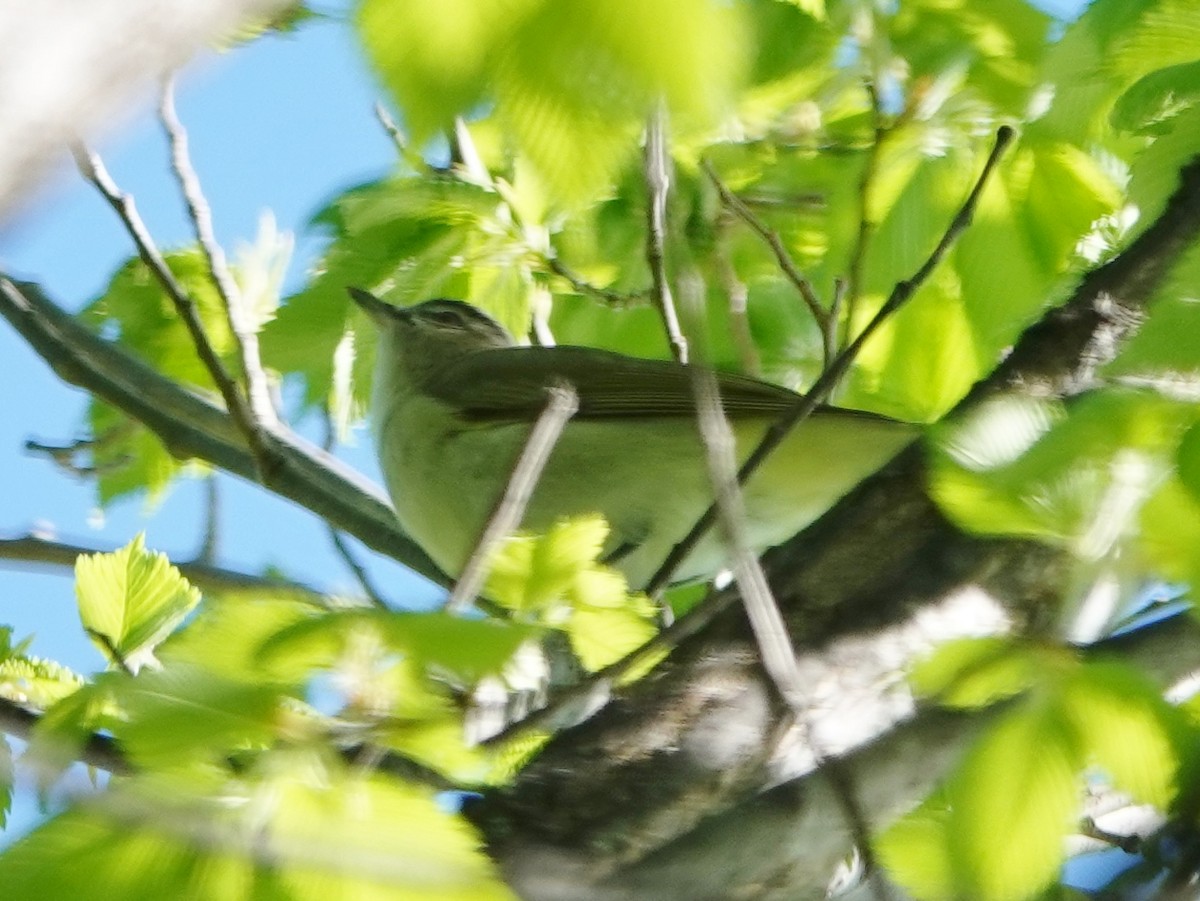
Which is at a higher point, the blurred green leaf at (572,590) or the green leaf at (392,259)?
the green leaf at (392,259)

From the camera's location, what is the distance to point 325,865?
4.03 ft

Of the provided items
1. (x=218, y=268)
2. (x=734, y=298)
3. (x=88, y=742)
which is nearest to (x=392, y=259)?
(x=218, y=268)

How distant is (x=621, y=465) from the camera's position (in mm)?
3924

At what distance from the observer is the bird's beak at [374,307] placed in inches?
135


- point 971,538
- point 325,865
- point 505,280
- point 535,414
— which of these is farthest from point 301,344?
point 325,865

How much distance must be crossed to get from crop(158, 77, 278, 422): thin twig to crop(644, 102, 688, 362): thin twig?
99cm

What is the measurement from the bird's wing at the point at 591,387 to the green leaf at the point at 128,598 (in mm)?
1172

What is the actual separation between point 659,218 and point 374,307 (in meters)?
1.73

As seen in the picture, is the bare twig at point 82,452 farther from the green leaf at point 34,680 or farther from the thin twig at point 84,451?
the green leaf at point 34,680

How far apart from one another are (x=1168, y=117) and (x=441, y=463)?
212 cm

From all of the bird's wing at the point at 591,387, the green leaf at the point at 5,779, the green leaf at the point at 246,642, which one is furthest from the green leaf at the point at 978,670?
the bird's wing at the point at 591,387

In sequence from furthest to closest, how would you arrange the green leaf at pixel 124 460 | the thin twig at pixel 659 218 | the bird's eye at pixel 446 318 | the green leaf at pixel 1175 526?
1. the bird's eye at pixel 446 318
2. the green leaf at pixel 124 460
3. the green leaf at pixel 1175 526
4. the thin twig at pixel 659 218

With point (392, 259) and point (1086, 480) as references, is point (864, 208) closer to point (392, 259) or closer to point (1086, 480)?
point (392, 259)

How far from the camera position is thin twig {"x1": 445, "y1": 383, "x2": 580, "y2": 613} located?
1.66 m
